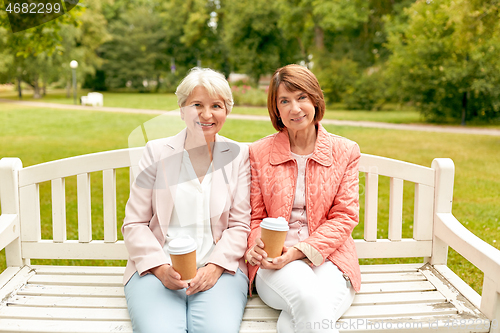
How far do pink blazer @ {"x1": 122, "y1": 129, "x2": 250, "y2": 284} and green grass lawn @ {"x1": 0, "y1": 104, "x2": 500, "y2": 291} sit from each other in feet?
0.70

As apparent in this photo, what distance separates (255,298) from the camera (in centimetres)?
247

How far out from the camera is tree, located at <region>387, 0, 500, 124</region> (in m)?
15.4

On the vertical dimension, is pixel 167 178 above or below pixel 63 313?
above

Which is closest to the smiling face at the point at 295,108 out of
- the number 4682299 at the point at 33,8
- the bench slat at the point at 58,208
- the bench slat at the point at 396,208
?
the bench slat at the point at 396,208

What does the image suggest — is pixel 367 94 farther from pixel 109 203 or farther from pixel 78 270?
pixel 78 270

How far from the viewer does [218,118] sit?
2.41 metres

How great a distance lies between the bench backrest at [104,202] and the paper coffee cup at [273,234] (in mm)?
944

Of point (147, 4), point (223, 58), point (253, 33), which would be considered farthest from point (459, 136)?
point (147, 4)

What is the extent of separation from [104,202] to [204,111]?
100 centimetres

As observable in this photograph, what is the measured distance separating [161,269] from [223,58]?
43.5 metres

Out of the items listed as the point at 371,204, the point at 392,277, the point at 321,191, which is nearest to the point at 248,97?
the point at 371,204

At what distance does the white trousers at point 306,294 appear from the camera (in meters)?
2.05

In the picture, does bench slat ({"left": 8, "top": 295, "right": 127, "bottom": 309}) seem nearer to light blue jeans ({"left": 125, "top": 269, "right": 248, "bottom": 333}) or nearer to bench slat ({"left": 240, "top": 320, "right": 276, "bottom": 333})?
light blue jeans ({"left": 125, "top": 269, "right": 248, "bottom": 333})

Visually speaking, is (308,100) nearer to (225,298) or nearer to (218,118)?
(218,118)
